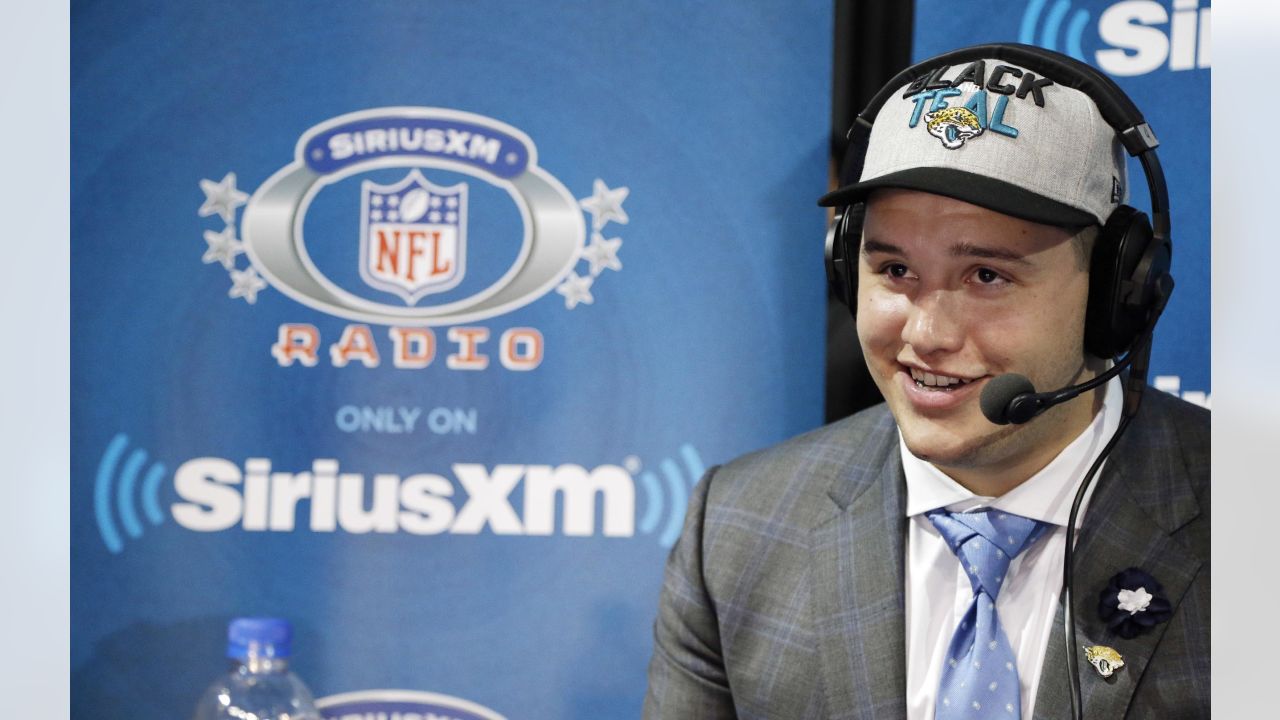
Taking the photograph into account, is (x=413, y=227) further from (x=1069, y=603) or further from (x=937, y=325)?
(x=1069, y=603)

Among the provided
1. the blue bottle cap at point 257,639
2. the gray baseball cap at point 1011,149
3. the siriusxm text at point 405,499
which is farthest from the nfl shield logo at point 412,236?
the gray baseball cap at point 1011,149

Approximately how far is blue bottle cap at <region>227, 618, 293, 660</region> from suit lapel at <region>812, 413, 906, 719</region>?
833mm

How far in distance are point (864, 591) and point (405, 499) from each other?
86cm

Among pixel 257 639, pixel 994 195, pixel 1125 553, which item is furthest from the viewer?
pixel 257 639

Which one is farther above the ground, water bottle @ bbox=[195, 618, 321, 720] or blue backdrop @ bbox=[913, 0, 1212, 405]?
blue backdrop @ bbox=[913, 0, 1212, 405]

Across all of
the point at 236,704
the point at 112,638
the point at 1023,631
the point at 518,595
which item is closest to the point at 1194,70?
the point at 1023,631

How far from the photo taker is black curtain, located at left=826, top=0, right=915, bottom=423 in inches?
79.0

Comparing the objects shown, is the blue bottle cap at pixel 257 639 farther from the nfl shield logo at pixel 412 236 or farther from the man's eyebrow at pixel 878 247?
the man's eyebrow at pixel 878 247

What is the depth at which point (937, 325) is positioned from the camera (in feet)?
4.76

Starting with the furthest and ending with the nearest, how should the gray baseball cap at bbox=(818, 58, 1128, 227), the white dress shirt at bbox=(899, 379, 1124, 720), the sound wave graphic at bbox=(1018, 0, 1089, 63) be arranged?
the sound wave graphic at bbox=(1018, 0, 1089, 63) → the white dress shirt at bbox=(899, 379, 1124, 720) → the gray baseball cap at bbox=(818, 58, 1128, 227)

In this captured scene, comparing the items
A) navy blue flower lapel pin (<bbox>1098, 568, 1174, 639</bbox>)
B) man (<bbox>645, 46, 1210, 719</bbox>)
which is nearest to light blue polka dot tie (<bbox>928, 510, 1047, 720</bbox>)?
man (<bbox>645, 46, 1210, 719</bbox>)

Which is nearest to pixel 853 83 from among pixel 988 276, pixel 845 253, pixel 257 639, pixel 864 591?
pixel 845 253

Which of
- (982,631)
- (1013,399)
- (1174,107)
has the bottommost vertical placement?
(982,631)

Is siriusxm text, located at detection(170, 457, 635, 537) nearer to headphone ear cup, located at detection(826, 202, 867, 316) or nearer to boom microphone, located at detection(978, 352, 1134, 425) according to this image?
headphone ear cup, located at detection(826, 202, 867, 316)
